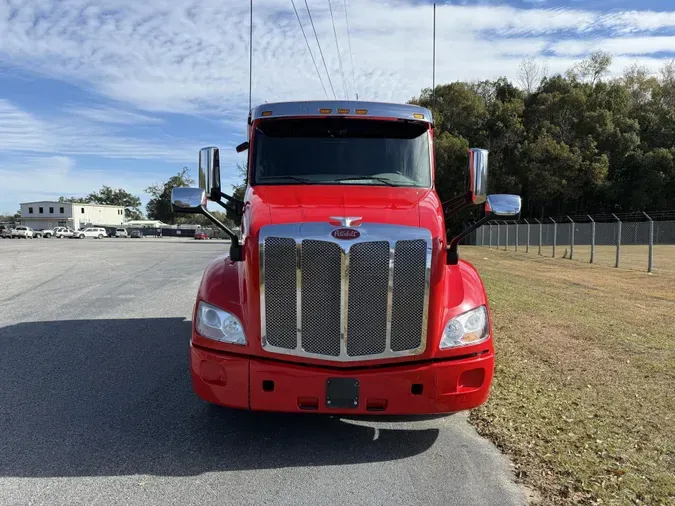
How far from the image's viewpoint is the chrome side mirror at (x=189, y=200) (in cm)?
436

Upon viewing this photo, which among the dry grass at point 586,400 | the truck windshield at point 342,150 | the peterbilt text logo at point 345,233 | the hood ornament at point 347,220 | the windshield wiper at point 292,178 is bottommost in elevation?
the dry grass at point 586,400

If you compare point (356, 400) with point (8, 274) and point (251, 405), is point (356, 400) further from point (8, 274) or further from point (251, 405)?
point (8, 274)

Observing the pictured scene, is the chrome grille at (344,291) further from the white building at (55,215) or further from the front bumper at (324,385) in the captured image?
the white building at (55,215)

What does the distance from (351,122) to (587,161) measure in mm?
47980

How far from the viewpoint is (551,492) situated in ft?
10.8

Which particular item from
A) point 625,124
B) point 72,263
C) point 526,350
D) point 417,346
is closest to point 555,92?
point 625,124

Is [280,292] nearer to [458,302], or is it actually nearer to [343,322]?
[343,322]

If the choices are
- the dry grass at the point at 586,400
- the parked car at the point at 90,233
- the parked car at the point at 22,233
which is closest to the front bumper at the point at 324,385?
the dry grass at the point at 586,400

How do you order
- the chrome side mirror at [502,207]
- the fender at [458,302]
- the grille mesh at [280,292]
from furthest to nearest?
the chrome side mirror at [502,207]
the fender at [458,302]
the grille mesh at [280,292]

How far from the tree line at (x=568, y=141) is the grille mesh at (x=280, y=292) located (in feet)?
143

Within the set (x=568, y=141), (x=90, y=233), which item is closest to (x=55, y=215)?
(x=90, y=233)

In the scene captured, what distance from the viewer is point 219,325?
3752mm

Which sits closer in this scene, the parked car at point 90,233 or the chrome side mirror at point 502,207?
the chrome side mirror at point 502,207

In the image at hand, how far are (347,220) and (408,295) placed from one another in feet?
2.10
